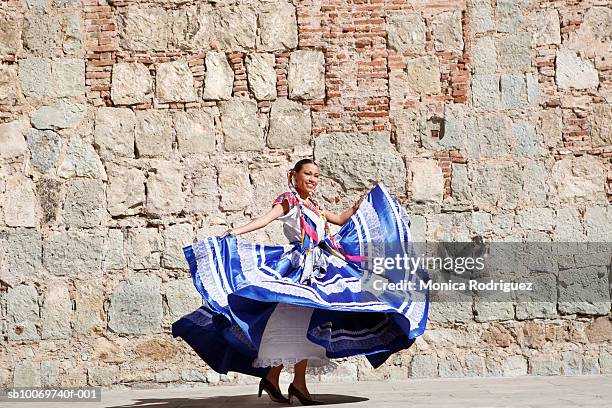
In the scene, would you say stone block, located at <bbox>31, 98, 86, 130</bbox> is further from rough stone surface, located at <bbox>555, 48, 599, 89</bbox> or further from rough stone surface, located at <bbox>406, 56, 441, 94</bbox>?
rough stone surface, located at <bbox>555, 48, 599, 89</bbox>

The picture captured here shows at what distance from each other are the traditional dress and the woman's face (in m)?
0.09

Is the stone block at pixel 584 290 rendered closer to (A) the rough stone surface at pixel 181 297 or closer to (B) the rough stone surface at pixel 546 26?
(B) the rough stone surface at pixel 546 26

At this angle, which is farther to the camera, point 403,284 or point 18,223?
point 18,223

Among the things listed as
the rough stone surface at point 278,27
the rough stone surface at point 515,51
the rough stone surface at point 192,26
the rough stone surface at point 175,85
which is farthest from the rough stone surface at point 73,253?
the rough stone surface at point 515,51

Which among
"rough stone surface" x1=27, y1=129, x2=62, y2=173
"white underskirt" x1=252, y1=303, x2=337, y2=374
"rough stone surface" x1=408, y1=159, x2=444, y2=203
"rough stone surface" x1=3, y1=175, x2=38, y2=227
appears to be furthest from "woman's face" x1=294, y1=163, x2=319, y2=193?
"rough stone surface" x1=3, y1=175, x2=38, y2=227

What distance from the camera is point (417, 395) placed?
562 centimetres

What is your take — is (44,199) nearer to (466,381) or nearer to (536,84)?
(466,381)

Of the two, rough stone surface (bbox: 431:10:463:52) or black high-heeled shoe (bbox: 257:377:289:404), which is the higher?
rough stone surface (bbox: 431:10:463:52)

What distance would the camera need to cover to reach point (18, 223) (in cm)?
713

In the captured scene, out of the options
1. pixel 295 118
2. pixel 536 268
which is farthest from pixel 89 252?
pixel 536 268

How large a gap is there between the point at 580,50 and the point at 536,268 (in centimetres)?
180

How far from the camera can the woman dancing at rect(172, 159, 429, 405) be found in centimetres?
512
